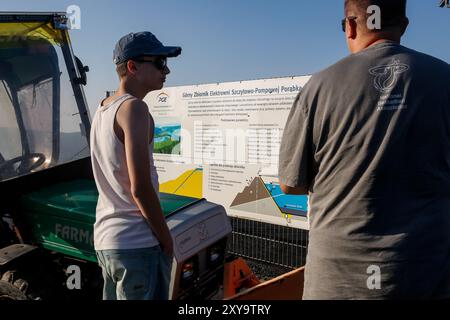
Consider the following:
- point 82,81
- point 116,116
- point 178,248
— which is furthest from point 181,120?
point 116,116

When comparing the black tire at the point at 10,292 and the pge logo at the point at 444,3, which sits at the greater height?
the pge logo at the point at 444,3

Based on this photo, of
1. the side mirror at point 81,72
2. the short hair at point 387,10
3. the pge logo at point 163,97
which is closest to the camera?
the short hair at point 387,10

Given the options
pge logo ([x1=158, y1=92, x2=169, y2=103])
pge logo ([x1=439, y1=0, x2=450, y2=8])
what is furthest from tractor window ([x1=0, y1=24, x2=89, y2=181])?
pge logo ([x1=439, y1=0, x2=450, y2=8])

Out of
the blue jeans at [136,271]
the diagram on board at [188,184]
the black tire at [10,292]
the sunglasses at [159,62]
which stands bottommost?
the diagram on board at [188,184]

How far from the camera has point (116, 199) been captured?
207 cm

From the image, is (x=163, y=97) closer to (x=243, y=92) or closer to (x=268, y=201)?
(x=243, y=92)

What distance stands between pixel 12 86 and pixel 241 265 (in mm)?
2495

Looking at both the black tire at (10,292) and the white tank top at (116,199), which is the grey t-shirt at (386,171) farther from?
the black tire at (10,292)

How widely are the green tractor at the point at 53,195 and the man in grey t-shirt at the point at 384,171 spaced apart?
131 cm

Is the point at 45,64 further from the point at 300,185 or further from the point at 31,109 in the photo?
the point at 300,185

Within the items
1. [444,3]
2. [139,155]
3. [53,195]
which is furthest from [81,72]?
[444,3]

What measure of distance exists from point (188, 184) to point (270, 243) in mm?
1823

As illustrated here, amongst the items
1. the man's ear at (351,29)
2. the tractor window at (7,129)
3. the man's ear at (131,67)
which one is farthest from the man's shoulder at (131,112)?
the tractor window at (7,129)

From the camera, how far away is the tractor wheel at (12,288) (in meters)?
2.94
